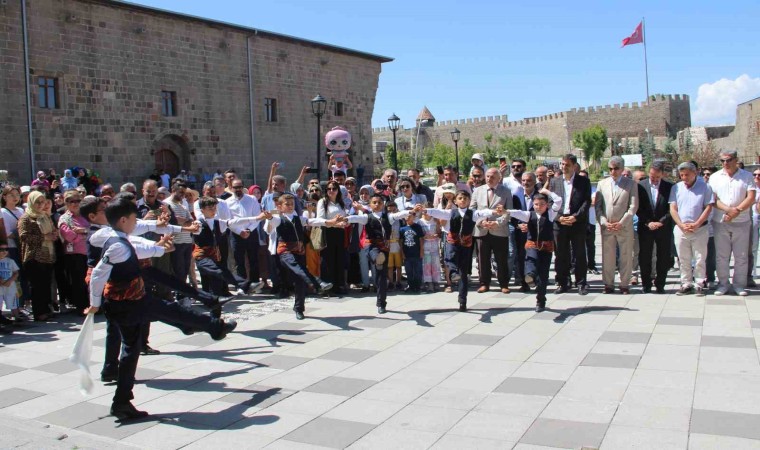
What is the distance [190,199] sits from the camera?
10281mm

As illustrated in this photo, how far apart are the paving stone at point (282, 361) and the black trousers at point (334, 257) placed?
357cm

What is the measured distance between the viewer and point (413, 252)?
395 inches

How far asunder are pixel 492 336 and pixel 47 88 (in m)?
18.0

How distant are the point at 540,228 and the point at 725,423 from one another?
4.54 meters

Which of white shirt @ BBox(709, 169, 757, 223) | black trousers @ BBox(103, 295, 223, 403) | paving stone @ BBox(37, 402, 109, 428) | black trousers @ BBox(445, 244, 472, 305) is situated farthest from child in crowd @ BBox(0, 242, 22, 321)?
white shirt @ BBox(709, 169, 757, 223)

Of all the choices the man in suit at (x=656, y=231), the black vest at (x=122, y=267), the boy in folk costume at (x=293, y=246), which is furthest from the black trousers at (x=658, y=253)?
the black vest at (x=122, y=267)

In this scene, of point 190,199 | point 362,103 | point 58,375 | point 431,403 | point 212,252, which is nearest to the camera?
point 431,403

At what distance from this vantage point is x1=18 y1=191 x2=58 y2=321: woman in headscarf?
8344 mm

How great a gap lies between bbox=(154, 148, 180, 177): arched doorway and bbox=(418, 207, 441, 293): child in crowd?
1579cm

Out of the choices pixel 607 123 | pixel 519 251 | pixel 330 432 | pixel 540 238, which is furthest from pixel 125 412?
pixel 607 123

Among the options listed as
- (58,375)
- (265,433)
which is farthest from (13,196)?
(265,433)

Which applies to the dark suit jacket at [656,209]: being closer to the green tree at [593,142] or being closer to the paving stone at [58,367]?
the paving stone at [58,367]

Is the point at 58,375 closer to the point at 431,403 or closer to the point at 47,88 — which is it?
the point at 431,403

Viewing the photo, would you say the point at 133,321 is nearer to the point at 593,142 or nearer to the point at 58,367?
the point at 58,367
